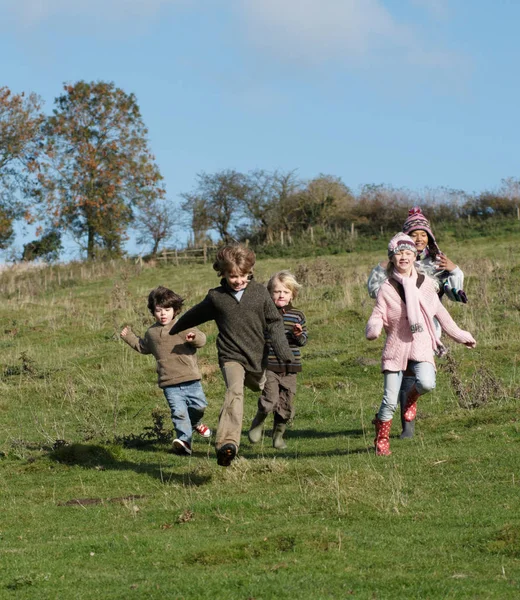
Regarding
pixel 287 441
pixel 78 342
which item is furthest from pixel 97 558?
pixel 78 342

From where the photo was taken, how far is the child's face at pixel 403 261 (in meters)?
9.13

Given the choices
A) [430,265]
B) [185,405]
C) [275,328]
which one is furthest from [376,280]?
[185,405]

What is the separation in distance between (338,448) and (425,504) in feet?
9.34

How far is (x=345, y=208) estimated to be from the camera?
188ft

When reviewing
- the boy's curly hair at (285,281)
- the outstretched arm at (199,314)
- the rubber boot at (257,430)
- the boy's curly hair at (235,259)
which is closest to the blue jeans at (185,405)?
the rubber boot at (257,430)

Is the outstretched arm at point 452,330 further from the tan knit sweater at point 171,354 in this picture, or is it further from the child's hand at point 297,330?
the tan knit sweater at point 171,354

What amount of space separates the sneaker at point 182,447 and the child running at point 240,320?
6.02ft

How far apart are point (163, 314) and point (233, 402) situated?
7.97ft

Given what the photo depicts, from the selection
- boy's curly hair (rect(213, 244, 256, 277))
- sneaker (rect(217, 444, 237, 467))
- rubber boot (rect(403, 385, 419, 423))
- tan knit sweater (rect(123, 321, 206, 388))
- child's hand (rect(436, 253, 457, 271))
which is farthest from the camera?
tan knit sweater (rect(123, 321, 206, 388))

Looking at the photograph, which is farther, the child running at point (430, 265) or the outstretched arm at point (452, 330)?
the child running at point (430, 265)

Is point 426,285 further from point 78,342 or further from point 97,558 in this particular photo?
point 78,342

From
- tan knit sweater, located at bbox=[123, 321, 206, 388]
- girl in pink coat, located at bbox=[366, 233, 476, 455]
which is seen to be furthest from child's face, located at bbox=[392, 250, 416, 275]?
tan knit sweater, located at bbox=[123, 321, 206, 388]

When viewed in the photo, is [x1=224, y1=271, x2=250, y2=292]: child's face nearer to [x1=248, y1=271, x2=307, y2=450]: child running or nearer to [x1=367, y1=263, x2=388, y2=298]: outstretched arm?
[x1=367, y1=263, x2=388, y2=298]: outstretched arm

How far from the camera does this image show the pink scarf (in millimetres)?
9008
